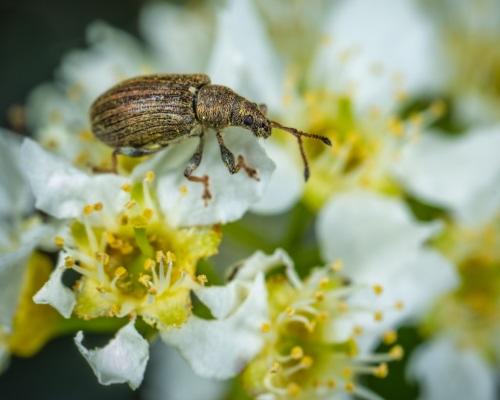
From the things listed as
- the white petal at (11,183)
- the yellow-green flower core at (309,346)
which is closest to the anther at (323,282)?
the yellow-green flower core at (309,346)

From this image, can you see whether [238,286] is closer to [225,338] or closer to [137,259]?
[225,338]

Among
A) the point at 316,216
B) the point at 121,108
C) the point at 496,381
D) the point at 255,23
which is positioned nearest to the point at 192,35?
the point at 255,23

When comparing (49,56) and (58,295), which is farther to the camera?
(49,56)

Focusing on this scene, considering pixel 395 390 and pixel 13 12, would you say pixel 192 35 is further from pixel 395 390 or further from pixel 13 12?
pixel 395 390

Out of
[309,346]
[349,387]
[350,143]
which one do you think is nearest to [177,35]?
[350,143]

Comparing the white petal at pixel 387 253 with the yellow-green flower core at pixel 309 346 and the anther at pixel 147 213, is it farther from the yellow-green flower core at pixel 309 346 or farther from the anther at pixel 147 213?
the anther at pixel 147 213
